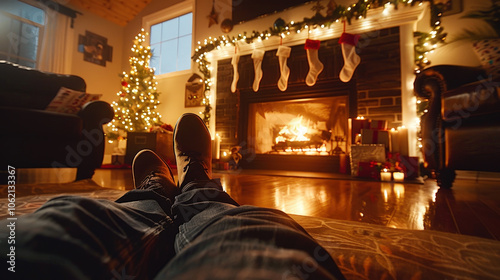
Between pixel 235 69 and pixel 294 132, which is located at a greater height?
pixel 235 69

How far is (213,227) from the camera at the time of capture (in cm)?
30

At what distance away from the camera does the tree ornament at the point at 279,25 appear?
282cm

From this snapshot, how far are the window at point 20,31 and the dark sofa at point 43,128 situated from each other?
2371 millimetres

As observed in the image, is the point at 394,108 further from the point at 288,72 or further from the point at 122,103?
the point at 122,103

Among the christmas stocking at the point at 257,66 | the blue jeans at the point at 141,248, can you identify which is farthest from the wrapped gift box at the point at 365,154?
the blue jeans at the point at 141,248

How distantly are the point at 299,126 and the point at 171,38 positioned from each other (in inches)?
119

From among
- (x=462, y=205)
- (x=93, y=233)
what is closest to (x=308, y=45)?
(x=462, y=205)

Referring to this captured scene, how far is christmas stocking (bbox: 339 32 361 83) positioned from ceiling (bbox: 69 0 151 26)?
392 cm

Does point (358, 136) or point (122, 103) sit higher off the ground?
point (122, 103)

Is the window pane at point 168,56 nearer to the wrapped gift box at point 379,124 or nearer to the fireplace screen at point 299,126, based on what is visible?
the fireplace screen at point 299,126

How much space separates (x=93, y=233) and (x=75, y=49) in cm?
498

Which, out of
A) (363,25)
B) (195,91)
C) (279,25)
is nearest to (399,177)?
(363,25)

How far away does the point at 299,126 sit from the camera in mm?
3041

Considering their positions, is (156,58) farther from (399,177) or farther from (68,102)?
(399,177)
